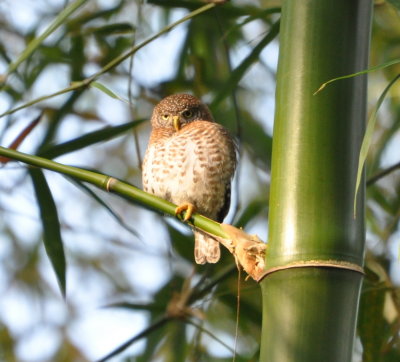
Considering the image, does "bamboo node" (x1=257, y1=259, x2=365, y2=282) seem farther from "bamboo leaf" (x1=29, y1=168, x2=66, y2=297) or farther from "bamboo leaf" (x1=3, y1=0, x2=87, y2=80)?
"bamboo leaf" (x1=29, y1=168, x2=66, y2=297)

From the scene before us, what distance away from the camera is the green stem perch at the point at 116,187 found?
1.70 metres

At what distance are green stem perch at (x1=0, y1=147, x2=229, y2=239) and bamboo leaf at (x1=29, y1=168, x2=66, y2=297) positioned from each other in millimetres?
793

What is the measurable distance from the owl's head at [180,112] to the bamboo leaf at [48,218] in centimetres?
133

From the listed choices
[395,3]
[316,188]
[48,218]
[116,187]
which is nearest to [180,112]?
[48,218]

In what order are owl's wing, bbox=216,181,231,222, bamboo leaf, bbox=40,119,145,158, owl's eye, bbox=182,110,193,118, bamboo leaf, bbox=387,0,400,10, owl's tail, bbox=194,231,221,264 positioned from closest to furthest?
bamboo leaf, bbox=387,0,400,10 → bamboo leaf, bbox=40,119,145,158 → owl's tail, bbox=194,231,221,264 → owl's wing, bbox=216,181,231,222 → owl's eye, bbox=182,110,193,118

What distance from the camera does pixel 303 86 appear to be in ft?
5.31

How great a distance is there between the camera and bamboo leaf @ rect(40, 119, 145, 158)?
2.78m

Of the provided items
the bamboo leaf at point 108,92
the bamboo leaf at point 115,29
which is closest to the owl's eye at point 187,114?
the bamboo leaf at point 115,29

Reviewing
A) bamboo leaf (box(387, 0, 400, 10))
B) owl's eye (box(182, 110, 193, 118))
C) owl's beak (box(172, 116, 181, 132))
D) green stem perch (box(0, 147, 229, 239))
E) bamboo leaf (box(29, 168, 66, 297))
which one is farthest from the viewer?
owl's eye (box(182, 110, 193, 118))

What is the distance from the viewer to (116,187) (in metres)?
1.76

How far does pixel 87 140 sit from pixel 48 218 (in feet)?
1.29

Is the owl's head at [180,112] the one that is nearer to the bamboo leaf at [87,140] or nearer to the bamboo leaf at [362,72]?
the bamboo leaf at [87,140]

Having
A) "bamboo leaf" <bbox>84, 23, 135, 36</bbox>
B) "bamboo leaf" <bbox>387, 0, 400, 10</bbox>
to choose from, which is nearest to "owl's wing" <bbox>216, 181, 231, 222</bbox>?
"bamboo leaf" <bbox>84, 23, 135, 36</bbox>

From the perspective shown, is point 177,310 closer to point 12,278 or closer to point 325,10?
point 325,10
